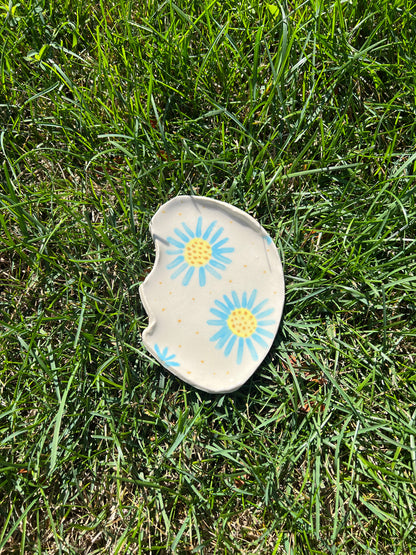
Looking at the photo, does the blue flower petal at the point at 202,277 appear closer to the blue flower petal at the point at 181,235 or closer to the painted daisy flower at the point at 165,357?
the blue flower petal at the point at 181,235

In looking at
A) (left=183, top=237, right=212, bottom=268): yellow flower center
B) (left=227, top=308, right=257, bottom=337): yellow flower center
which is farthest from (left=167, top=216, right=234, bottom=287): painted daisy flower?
(left=227, top=308, right=257, bottom=337): yellow flower center

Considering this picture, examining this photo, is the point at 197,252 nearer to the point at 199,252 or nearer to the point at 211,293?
the point at 199,252

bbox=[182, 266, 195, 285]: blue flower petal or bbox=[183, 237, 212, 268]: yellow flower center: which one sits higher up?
bbox=[183, 237, 212, 268]: yellow flower center

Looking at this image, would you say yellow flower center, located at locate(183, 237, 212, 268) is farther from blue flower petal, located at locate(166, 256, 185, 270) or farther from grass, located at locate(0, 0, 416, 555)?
grass, located at locate(0, 0, 416, 555)

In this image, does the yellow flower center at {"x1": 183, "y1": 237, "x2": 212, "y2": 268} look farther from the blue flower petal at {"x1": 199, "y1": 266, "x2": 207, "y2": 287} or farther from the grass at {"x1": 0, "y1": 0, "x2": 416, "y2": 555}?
the grass at {"x1": 0, "y1": 0, "x2": 416, "y2": 555}

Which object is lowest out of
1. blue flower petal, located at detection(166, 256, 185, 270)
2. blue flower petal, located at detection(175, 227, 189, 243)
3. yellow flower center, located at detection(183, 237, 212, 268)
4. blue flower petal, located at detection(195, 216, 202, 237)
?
blue flower petal, located at detection(166, 256, 185, 270)

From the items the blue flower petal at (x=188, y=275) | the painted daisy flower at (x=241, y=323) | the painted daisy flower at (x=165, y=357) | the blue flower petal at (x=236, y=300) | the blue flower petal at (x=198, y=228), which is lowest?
the painted daisy flower at (x=165, y=357)

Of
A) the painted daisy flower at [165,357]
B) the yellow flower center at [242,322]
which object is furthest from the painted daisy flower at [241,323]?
the painted daisy flower at [165,357]
